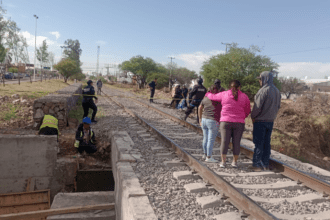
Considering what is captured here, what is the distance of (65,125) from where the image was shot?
30.4 feet

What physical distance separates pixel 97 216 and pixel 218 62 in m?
29.1

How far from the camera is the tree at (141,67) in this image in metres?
60.0

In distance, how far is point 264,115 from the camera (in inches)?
183

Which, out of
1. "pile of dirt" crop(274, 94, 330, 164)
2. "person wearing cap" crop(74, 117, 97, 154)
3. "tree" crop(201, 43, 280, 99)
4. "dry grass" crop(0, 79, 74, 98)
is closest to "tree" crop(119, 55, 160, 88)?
"tree" crop(201, 43, 280, 99)

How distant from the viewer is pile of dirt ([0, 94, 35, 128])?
933 centimetres

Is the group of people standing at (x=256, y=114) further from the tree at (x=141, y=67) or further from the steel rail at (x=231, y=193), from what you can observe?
the tree at (x=141, y=67)

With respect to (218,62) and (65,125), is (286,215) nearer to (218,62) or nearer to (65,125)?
(65,125)

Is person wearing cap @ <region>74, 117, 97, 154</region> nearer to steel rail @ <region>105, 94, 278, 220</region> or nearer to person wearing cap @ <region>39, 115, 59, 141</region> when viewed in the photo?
person wearing cap @ <region>39, 115, 59, 141</region>

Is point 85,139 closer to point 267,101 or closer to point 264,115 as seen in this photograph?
point 264,115

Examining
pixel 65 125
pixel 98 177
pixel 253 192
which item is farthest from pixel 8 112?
pixel 253 192

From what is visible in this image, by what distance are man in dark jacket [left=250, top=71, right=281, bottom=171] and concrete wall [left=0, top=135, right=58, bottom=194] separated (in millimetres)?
5025

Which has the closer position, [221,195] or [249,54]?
[221,195]

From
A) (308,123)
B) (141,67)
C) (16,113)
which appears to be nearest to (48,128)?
(16,113)

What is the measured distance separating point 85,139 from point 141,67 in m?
54.8
